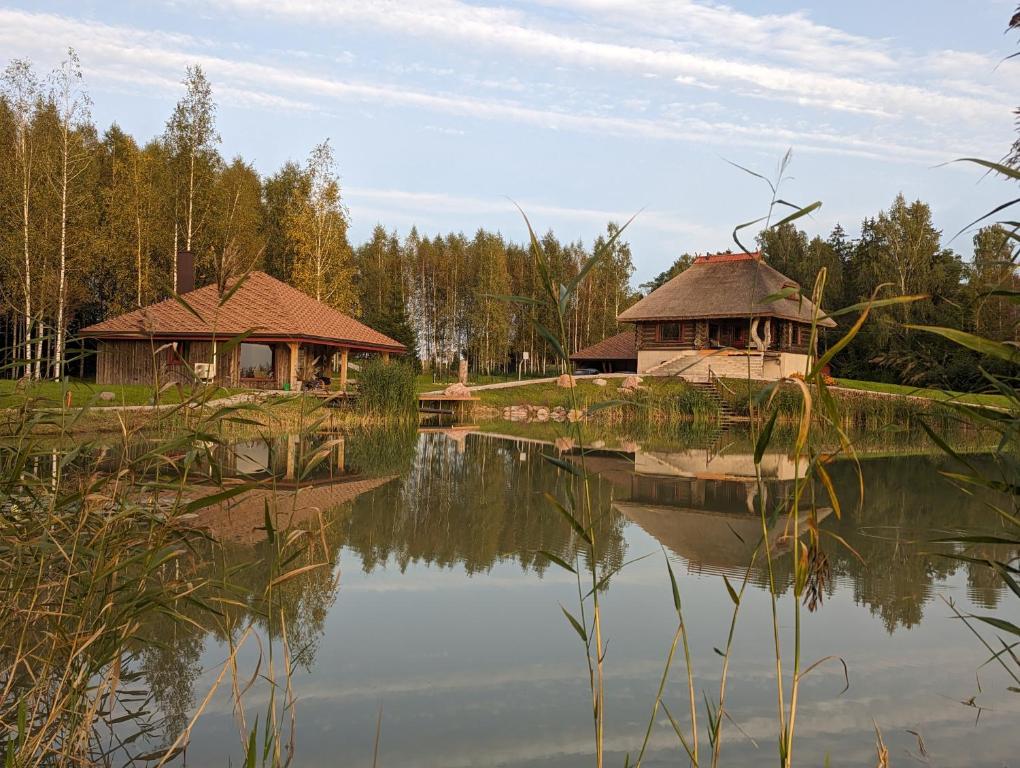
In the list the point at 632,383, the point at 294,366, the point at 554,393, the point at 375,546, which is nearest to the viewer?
the point at 375,546

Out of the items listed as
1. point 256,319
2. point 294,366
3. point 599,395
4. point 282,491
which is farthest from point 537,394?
point 282,491

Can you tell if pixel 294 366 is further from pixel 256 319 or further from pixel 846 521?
pixel 846 521

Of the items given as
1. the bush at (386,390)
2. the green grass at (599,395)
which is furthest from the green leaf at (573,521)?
the green grass at (599,395)

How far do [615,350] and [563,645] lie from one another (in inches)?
1400

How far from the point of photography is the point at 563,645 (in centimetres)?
435

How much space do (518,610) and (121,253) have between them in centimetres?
2846

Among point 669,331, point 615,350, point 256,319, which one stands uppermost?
point 669,331

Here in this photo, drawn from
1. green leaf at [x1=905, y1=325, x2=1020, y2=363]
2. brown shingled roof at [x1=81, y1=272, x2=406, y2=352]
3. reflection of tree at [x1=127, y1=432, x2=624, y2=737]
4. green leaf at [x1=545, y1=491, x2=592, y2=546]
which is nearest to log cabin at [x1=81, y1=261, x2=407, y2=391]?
brown shingled roof at [x1=81, y1=272, x2=406, y2=352]

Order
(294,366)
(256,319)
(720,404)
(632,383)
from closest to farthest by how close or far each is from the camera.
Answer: (294,366)
(256,319)
(720,404)
(632,383)

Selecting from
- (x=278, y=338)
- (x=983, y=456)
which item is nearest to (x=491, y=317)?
(x=278, y=338)

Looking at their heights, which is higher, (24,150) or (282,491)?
(24,150)

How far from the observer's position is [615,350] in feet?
129

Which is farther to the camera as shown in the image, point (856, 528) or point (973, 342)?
point (856, 528)

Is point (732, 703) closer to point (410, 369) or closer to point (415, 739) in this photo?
point (415, 739)
